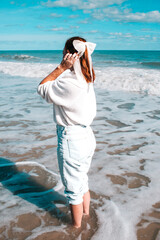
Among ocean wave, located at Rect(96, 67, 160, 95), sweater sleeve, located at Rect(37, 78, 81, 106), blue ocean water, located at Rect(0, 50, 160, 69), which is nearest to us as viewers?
sweater sleeve, located at Rect(37, 78, 81, 106)

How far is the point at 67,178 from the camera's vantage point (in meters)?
2.18

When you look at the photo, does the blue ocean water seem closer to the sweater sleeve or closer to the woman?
the woman

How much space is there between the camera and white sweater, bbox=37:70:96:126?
1.94 meters

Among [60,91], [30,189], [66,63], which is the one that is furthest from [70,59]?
[30,189]

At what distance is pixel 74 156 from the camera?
84.5 inches

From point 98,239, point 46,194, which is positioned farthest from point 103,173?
point 98,239

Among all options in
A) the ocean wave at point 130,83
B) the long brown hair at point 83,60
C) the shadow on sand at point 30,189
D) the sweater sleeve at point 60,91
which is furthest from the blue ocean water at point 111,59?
the sweater sleeve at point 60,91

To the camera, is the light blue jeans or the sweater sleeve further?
the light blue jeans

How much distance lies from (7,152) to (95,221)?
234cm

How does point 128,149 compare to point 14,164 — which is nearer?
point 14,164

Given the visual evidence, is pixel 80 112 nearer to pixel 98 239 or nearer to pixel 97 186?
pixel 98 239

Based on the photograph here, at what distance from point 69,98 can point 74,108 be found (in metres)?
0.12

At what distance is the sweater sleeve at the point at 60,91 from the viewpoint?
193cm

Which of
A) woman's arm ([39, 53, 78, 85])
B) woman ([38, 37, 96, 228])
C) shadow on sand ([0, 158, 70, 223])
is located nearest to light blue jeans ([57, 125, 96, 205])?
woman ([38, 37, 96, 228])
